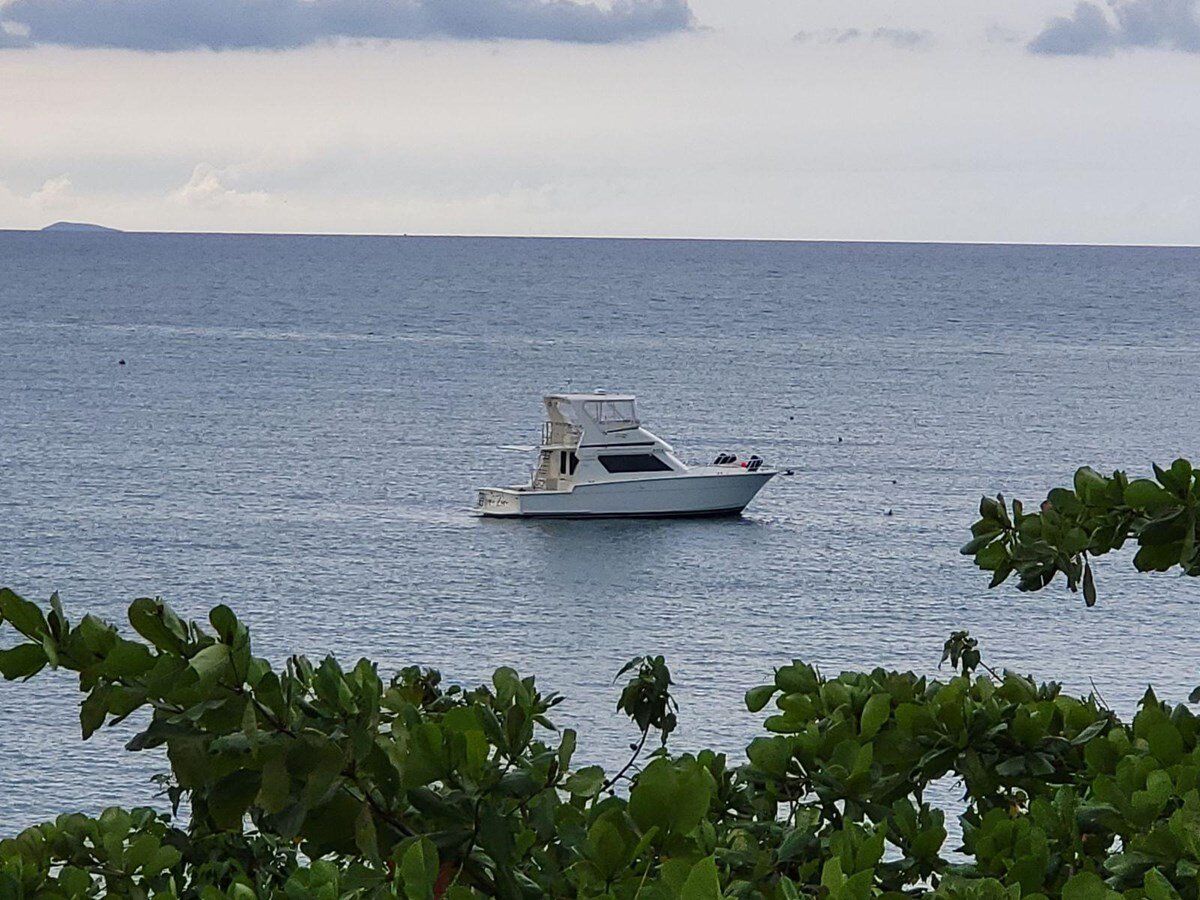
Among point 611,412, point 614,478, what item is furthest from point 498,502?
point 611,412

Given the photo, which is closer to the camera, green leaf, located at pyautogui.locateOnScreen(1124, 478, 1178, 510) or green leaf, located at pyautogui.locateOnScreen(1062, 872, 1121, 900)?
green leaf, located at pyautogui.locateOnScreen(1062, 872, 1121, 900)

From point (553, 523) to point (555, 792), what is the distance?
58.4m

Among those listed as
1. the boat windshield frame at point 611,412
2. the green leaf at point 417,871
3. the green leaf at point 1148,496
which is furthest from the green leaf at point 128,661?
the boat windshield frame at point 611,412

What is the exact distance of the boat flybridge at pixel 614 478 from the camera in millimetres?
59156

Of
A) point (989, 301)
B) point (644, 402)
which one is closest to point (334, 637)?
point (644, 402)

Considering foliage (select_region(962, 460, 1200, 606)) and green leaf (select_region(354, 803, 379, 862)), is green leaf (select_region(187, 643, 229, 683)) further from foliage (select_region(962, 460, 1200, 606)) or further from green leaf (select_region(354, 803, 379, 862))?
foliage (select_region(962, 460, 1200, 606))

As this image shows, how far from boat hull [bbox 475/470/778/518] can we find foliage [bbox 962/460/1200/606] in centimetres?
5571

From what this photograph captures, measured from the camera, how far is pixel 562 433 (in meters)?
60.0

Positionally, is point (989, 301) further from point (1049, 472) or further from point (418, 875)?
point (418, 875)

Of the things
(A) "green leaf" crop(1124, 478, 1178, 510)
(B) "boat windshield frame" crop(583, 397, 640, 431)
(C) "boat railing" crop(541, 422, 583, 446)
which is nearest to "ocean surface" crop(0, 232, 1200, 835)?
(C) "boat railing" crop(541, 422, 583, 446)

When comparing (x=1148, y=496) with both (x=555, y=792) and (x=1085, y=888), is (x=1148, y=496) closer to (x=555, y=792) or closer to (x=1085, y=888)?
(x=1085, y=888)

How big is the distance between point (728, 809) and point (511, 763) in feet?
4.83

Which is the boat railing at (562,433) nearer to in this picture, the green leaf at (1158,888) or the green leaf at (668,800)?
the green leaf at (1158,888)

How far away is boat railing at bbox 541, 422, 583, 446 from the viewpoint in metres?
59.3
